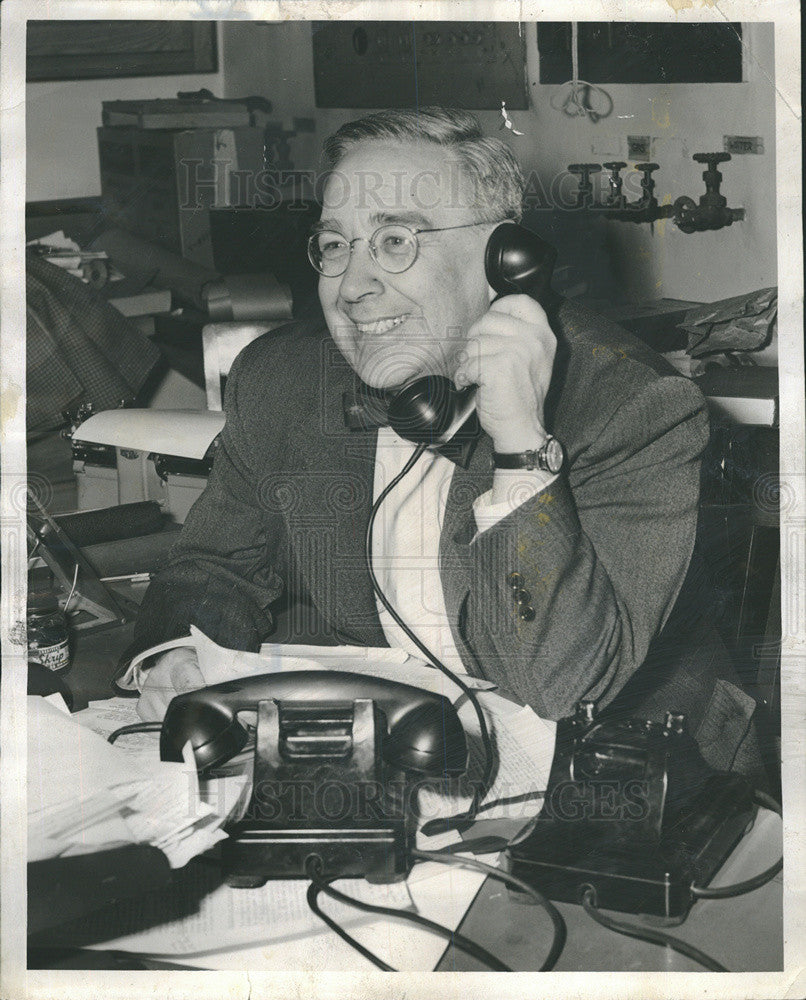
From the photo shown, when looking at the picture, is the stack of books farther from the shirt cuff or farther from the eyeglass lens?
the shirt cuff

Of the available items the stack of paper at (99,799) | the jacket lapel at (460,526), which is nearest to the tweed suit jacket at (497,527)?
the jacket lapel at (460,526)

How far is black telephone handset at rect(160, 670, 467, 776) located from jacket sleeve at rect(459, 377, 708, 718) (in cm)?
7

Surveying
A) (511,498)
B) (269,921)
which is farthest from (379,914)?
(511,498)

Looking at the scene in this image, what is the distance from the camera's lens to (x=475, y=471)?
1005 mm

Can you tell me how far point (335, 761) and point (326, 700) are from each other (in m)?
0.06

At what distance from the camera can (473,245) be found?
995 mm

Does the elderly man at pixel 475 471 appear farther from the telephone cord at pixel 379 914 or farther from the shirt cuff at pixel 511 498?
the telephone cord at pixel 379 914

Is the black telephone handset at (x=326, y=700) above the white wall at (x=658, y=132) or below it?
below

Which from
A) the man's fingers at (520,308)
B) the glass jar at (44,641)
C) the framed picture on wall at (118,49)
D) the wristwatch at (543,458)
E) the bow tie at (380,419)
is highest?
the framed picture on wall at (118,49)

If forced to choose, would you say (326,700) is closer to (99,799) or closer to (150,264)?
(99,799)

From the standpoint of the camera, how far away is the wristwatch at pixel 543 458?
3.22 feet

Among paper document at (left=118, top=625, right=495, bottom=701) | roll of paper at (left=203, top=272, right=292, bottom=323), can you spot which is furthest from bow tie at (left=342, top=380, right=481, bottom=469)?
paper document at (left=118, top=625, right=495, bottom=701)

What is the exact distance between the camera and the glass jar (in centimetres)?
105

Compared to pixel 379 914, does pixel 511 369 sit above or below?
above
